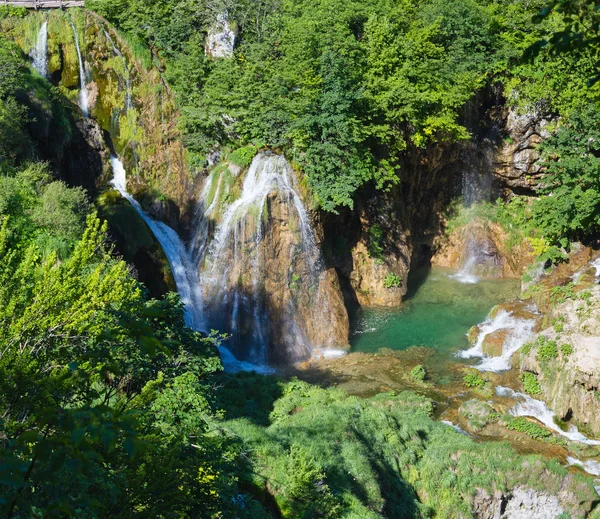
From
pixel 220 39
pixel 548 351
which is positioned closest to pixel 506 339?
pixel 548 351

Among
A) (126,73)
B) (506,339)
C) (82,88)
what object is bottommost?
(506,339)

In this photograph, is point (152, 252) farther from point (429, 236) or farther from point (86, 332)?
point (429, 236)

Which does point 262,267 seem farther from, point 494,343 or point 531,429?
point 531,429

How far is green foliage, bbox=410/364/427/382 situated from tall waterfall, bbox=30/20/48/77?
16.5 meters

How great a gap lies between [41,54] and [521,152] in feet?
61.9

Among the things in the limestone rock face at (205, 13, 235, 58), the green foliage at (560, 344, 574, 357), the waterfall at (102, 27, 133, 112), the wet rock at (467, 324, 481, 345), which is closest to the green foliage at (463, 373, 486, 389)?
the green foliage at (560, 344, 574, 357)

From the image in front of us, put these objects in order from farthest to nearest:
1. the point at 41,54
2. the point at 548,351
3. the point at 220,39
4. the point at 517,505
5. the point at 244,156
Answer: the point at 220,39 → the point at 41,54 → the point at 244,156 → the point at 548,351 → the point at 517,505

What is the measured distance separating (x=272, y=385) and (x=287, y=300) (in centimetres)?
466

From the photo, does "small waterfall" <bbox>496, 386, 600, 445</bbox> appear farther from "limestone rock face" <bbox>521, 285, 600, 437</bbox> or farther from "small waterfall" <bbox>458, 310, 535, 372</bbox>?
"small waterfall" <bbox>458, 310, 535, 372</bbox>

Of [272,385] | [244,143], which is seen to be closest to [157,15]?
[244,143]

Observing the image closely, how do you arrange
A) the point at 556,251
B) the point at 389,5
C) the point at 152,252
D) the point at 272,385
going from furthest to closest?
the point at 389,5
the point at 556,251
the point at 152,252
the point at 272,385

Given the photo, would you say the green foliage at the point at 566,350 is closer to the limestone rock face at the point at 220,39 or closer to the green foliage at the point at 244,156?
the green foliage at the point at 244,156

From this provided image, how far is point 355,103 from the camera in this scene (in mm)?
20422

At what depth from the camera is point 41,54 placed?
882 inches
